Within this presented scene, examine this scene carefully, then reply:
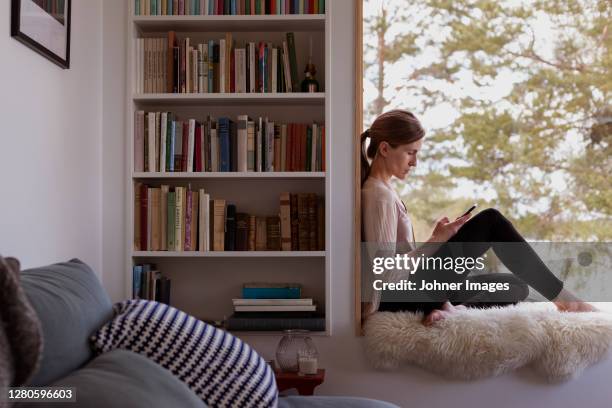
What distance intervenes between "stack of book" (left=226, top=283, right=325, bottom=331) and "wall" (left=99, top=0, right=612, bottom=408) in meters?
0.07

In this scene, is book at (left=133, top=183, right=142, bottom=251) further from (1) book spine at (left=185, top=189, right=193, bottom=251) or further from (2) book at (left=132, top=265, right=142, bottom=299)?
(1) book spine at (left=185, top=189, right=193, bottom=251)

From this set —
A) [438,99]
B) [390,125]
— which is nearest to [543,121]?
[438,99]

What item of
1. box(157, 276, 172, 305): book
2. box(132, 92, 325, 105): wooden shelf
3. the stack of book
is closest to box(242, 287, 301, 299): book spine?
the stack of book

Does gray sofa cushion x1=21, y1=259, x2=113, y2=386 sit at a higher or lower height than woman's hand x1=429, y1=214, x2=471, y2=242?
lower

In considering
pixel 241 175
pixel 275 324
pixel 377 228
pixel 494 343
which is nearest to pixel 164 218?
pixel 241 175

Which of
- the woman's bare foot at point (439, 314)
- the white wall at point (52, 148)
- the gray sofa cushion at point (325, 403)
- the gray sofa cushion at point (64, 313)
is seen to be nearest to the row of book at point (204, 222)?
the white wall at point (52, 148)

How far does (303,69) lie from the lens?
3512 millimetres

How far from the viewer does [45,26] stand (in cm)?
262

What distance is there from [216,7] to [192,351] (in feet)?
6.45

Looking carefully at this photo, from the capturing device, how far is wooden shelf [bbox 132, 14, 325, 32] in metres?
3.32

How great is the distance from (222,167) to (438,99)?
3212mm

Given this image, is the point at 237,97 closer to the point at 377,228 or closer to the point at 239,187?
the point at 239,187

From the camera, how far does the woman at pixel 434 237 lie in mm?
3371

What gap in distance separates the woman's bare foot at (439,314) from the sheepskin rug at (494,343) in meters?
0.02
